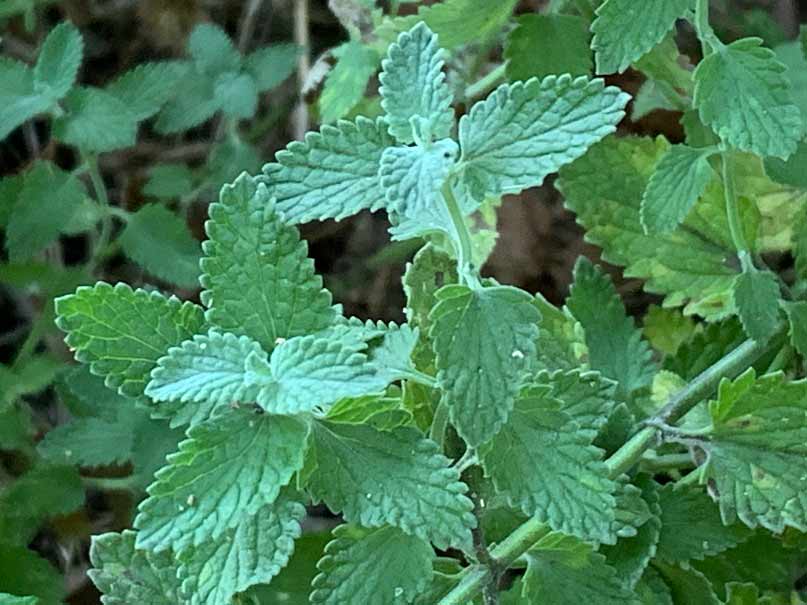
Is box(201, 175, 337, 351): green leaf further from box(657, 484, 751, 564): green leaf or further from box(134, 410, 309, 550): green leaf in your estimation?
box(657, 484, 751, 564): green leaf

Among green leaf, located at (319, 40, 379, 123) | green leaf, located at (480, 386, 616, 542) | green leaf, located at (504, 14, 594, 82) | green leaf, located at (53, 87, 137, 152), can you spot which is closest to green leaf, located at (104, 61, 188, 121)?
green leaf, located at (53, 87, 137, 152)

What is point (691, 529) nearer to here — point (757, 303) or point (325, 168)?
point (757, 303)

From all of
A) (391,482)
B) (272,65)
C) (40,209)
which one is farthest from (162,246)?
(391,482)

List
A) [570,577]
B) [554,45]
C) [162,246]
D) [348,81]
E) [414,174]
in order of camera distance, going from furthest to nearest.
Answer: [162,246], [348,81], [554,45], [570,577], [414,174]

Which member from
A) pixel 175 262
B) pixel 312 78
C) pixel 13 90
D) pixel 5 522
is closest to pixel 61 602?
pixel 5 522

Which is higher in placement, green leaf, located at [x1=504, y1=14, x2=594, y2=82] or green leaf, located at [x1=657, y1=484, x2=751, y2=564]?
green leaf, located at [x1=504, y1=14, x2=594, y2=82]
